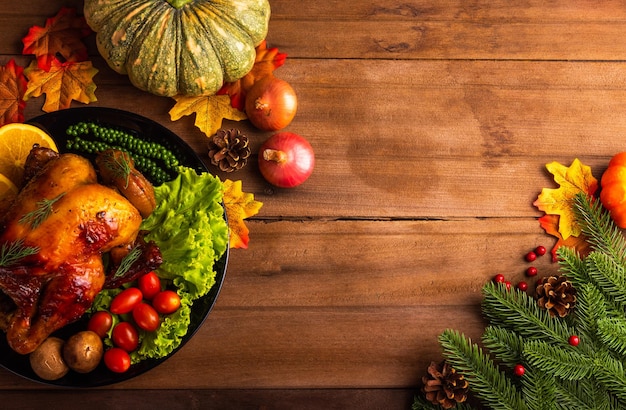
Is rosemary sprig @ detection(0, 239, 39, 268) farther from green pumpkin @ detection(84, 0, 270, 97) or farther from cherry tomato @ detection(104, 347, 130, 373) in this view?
green pumpkin @ detection(84, 0, 270, 97)

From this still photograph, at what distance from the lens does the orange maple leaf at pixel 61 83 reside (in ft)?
6.21

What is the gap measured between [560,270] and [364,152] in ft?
2.31

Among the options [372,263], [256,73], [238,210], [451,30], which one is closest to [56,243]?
[238,210]

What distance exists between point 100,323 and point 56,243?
0.31 meters

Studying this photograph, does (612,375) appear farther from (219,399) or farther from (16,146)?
(16,146)

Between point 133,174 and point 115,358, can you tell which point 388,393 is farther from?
point 133,174

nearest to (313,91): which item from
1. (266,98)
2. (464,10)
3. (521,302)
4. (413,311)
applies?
(266,98)

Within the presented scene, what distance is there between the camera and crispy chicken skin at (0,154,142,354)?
1.51 metres

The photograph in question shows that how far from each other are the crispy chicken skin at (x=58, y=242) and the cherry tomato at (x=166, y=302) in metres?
0.17

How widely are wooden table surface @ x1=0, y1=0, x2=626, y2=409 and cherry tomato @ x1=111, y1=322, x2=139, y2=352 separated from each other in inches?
7.6

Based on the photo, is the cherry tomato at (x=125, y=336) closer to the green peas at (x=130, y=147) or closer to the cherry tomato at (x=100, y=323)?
the cherry tomato at (x=100, y=323)

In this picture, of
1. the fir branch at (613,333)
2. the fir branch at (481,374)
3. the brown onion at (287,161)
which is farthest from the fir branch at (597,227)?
the brown onion at (287,161)

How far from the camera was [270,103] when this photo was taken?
1.85 m

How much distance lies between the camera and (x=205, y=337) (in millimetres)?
1883
